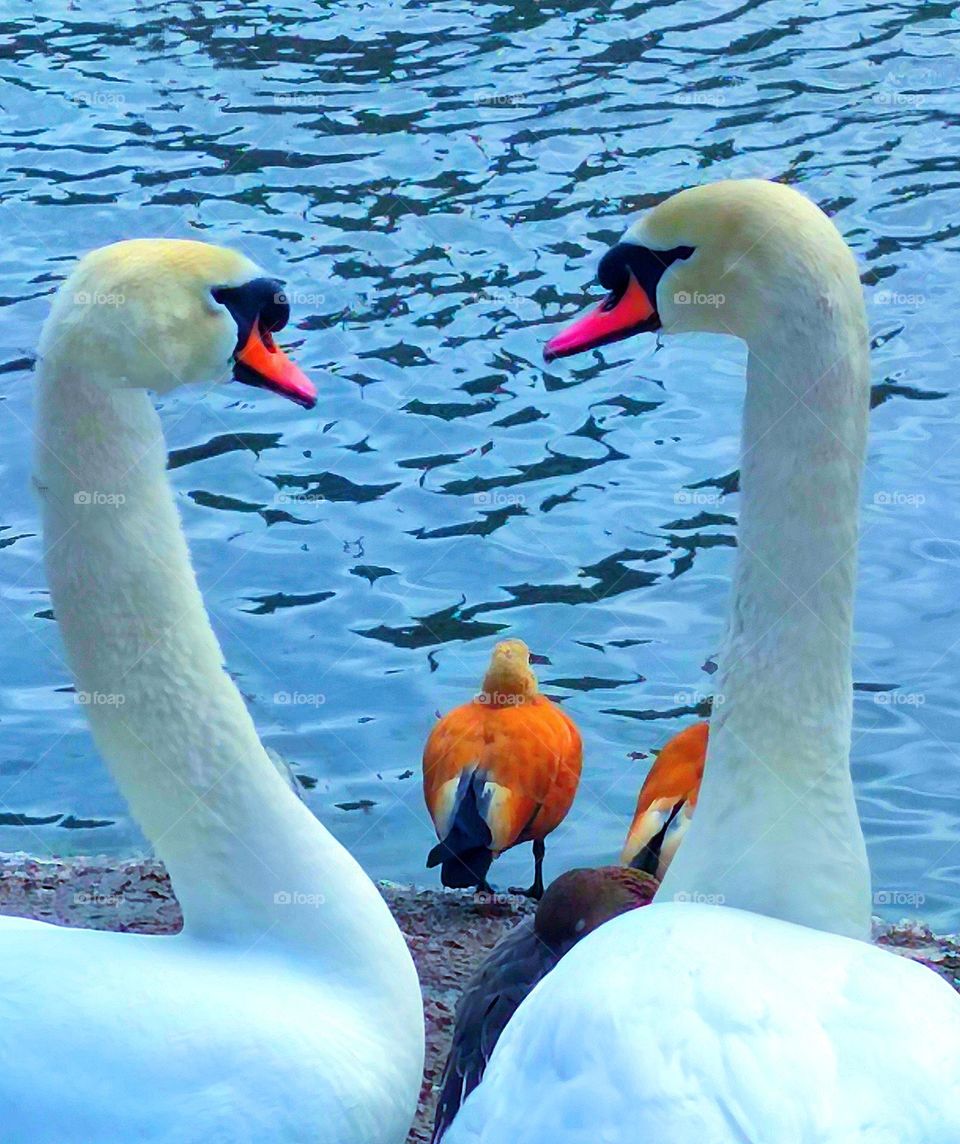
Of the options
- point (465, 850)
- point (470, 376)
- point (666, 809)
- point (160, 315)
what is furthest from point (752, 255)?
point (470, 376)

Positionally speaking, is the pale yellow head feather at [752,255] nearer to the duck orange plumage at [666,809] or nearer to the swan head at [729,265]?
the swan head at [729,265]

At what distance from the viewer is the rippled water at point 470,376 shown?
5.70 metres

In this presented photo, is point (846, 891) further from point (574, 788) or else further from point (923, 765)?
point (923, 765)

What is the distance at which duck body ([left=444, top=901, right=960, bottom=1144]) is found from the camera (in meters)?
Result: 2.21

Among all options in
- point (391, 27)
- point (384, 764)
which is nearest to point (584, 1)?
point (391, 27)

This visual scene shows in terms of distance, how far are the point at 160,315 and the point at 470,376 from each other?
15.6 feet

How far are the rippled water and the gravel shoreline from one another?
291 mm

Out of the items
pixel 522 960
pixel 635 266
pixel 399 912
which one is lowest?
pixel 399 912

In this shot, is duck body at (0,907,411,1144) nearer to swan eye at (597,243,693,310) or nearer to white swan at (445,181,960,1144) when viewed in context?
white swan at (445,181,960,1144)

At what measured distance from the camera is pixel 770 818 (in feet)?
9.48

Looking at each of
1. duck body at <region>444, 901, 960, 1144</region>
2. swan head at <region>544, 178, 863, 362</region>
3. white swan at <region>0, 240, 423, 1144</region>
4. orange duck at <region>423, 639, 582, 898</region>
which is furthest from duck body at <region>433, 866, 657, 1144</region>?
swan head at <region>544, 178, 863, 362</region>

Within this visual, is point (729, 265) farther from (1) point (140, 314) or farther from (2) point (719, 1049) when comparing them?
(2) point (719, 1049)

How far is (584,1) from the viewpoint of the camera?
11242 mm

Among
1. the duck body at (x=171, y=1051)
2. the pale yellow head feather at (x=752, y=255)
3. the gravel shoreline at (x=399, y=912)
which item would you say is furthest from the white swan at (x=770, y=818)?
the gravel shoreline at (x=399, y=912)
